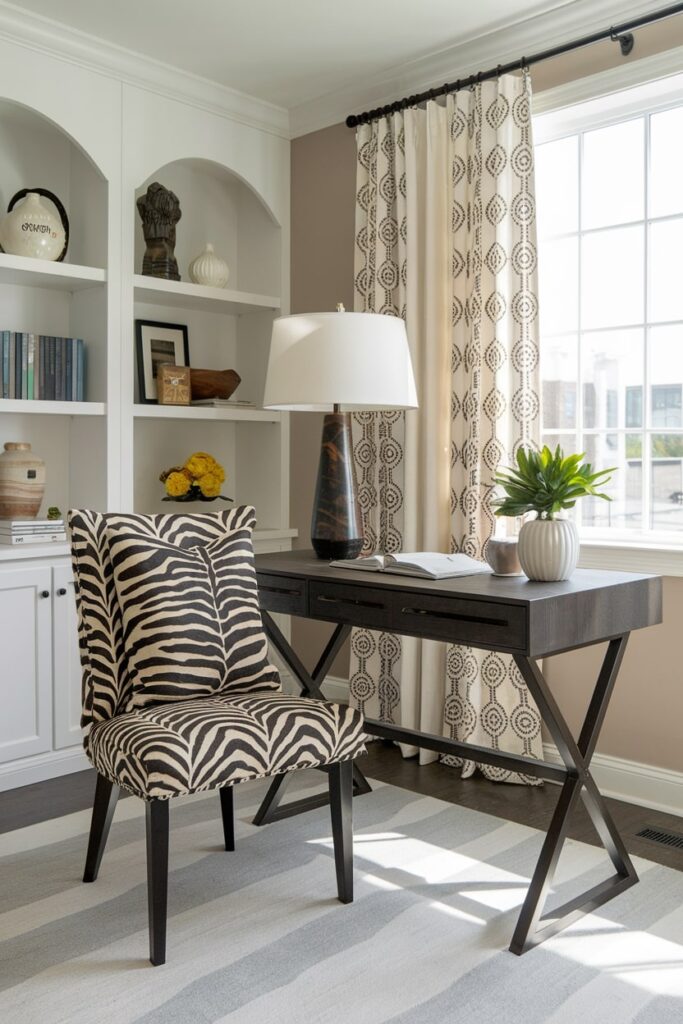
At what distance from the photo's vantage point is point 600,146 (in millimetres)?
3230

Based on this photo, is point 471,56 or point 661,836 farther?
point 471,56

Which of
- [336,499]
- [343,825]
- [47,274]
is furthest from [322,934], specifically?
[47,274]

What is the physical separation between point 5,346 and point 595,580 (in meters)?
2.20

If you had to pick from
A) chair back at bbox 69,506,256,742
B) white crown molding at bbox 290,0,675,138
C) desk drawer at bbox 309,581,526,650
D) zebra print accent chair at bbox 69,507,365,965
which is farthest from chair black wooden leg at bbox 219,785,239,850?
white crown molding at bbox 290,0,675,138

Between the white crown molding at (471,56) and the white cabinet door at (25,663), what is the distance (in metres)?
2.23

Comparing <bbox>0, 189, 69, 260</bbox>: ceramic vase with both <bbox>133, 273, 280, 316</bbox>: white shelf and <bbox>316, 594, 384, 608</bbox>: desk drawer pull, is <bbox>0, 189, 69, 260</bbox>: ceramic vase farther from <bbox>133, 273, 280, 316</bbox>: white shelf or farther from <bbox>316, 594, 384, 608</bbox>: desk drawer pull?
<bbox>316, 594, 384, 608</bbox>: desk drawer pull

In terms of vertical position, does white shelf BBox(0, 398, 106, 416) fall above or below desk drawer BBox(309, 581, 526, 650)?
above

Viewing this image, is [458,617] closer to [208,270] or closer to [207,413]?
[207,413]

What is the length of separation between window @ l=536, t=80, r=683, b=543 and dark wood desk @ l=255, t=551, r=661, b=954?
2.52 ft

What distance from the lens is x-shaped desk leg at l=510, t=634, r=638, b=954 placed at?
2.11 meters

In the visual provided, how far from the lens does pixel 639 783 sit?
118 inches

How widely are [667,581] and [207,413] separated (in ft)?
6.26

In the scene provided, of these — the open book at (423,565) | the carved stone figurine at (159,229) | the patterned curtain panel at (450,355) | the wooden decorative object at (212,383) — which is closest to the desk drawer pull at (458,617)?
the open book at (423,565)

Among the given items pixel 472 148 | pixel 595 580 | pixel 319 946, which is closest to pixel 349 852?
pixel 319 946
